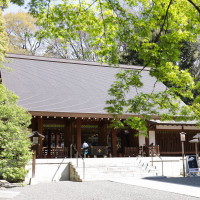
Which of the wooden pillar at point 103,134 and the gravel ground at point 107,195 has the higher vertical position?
the wooden pillar at point 103,134

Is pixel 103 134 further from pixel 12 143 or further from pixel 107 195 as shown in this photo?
pixel 107 195

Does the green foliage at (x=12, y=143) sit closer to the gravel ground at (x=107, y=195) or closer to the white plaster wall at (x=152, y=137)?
the gravel ground at (x=107, y=195)

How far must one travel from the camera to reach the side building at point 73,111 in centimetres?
1564

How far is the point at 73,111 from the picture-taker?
15336 millimetres

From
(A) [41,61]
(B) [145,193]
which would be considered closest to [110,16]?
(B) [145,193]

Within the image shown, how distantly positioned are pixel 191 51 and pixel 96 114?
1682 cm

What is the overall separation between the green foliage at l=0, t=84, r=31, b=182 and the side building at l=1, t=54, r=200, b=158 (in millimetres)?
3503

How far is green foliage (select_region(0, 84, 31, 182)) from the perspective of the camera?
1032 cm

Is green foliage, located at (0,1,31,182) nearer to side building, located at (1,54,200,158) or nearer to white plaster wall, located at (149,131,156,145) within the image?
side building, located at (1,54,200,158)

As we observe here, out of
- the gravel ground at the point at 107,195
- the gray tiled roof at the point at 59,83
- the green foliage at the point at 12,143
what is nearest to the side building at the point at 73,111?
the gray tiled roof at the point at 59,83

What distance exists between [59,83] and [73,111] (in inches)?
167

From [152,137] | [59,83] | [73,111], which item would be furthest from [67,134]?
[152,137]

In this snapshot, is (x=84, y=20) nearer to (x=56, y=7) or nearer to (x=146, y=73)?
(x=56, y=7)

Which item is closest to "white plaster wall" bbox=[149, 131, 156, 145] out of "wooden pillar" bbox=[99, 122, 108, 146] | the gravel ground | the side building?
the side building
